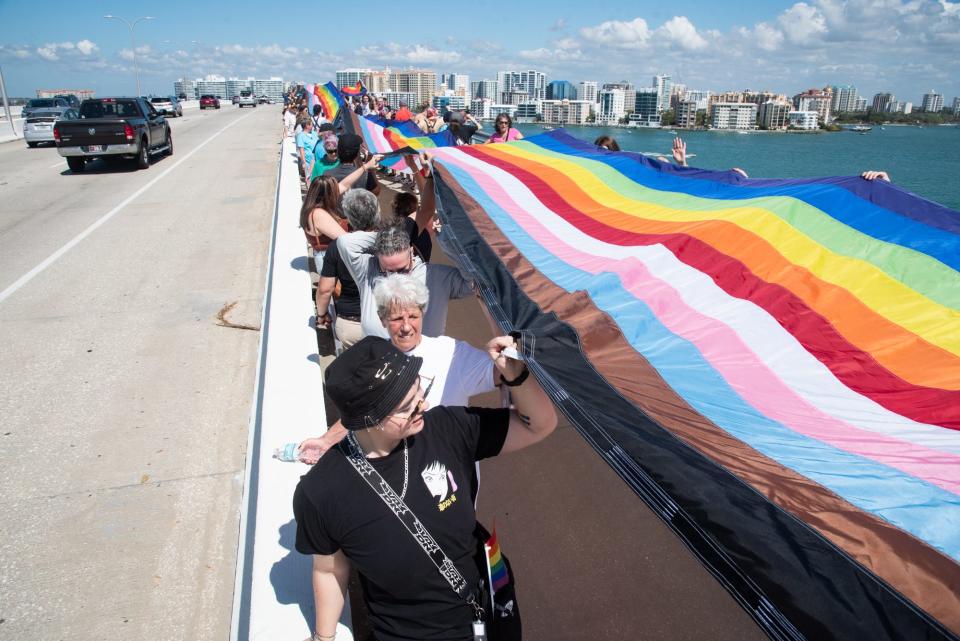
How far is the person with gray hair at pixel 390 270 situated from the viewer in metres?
3.62

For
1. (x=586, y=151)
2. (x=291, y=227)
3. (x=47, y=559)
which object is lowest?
(x=47, y=559)

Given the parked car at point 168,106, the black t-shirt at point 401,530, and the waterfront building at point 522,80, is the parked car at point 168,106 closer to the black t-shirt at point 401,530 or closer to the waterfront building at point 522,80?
the black t-shirt at point 401,530

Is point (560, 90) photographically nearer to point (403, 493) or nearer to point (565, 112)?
point (565, 112)

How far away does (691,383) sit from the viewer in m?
2.46

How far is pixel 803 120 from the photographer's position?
70.5 meters

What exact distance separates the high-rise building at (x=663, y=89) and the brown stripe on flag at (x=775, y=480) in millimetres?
139162

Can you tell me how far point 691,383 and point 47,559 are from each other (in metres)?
3.69

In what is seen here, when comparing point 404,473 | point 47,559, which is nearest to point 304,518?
point 404,473

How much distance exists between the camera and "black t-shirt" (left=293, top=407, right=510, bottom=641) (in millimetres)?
1946

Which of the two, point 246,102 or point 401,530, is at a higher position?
point 246,102

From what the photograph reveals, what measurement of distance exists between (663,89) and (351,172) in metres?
161

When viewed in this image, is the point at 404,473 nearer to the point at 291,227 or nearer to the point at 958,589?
the point at 958,589

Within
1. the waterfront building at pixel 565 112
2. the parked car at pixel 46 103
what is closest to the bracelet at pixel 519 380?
the parked car at pixel 46 103

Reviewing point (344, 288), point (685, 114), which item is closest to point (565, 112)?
point (685, 114)
